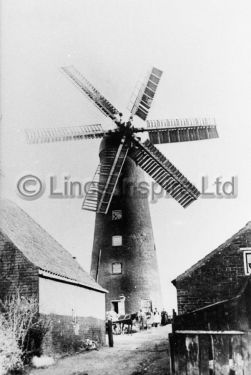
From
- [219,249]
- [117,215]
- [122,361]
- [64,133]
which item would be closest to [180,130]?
[64,133]

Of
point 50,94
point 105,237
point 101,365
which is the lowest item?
point 101,365

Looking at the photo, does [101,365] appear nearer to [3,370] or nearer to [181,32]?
[3,370]

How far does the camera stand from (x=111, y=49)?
1406 cm

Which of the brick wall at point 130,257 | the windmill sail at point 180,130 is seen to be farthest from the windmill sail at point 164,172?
the brick wall at point 130,257

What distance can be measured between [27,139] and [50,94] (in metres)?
1.49

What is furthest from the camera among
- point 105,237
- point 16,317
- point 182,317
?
point 105,237

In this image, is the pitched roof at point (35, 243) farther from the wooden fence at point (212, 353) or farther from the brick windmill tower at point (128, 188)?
the wooden fence at point (212, 353)

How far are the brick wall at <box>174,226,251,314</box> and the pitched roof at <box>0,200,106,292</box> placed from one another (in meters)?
4.68

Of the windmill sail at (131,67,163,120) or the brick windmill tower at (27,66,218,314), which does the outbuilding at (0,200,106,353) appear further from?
the windmill sail at (131,67,163,120)

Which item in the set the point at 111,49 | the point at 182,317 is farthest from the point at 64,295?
the point at 111,49

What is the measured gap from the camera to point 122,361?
15625 mm

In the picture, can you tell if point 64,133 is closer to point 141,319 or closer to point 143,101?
point 143,101

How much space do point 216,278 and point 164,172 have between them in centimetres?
869

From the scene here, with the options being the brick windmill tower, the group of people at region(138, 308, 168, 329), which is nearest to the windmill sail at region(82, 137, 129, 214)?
the brick windmill tower
